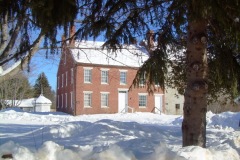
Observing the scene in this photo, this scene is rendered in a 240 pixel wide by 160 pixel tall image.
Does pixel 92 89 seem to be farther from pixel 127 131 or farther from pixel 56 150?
pixel 56 150

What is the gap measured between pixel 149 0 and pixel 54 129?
279 inches

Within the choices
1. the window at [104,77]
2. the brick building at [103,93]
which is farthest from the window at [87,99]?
the window at [104,77]

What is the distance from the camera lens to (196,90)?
20.1 ft

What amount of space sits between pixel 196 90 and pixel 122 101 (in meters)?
32.0

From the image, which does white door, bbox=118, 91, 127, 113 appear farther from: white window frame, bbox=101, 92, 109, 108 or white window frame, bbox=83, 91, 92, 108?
white window frame, bbox=83, 91, 92, 108

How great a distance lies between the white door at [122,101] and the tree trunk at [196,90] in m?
31.4

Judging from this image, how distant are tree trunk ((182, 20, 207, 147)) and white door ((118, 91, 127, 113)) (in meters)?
31.4

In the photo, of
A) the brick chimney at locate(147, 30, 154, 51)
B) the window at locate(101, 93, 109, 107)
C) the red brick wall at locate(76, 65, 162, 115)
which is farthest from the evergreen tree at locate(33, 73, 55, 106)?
the brick chimney at locate(147, 30, 154, 51)

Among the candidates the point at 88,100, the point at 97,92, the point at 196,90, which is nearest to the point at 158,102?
the point at 97,92

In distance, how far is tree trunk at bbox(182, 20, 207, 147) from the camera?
613 cm

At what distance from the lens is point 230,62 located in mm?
6480

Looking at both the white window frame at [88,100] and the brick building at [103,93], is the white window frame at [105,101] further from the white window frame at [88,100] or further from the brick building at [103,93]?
the white window frame at [88,100]

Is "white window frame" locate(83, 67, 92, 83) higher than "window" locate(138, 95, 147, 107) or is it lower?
higher

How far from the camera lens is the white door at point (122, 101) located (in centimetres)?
3766
